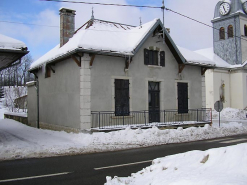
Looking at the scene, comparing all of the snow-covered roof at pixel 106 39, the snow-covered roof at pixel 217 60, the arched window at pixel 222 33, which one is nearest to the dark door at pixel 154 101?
the snow-covered roof at pixel 106 39

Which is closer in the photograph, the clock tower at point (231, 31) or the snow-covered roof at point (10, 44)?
the snow-covered roof at point (10, 44)

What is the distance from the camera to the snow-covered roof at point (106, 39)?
1317 centimetres

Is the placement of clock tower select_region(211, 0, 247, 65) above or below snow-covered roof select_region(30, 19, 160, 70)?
above

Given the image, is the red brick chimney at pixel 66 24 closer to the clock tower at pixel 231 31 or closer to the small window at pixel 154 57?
the small window at pixel 154 57

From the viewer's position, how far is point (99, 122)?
13.1 meters

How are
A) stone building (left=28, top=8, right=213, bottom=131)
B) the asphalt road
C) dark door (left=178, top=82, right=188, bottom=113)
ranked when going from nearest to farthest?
the asphalt road
stone building (left=28, top=8, right=213, bottom=131)
dark door (left=178, top=82, right=188, bottom=113)

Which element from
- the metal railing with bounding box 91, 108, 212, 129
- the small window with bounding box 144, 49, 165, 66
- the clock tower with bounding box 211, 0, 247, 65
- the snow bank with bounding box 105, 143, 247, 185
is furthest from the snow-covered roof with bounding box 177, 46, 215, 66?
the clock tower with bounding box 211, 0, 247, 65

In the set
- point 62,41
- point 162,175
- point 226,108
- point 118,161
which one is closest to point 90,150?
point 118,161

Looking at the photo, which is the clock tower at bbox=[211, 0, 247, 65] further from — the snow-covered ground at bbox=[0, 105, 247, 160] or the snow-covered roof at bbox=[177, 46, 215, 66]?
the snow-covered ground at bbox=[0, 105, 247, 160]

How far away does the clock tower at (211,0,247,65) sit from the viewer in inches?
1191

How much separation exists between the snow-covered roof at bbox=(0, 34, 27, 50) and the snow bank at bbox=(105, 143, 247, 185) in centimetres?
657

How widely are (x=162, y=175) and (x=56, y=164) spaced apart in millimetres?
3736

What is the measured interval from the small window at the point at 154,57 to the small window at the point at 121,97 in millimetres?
2164

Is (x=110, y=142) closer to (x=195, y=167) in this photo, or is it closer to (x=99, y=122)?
(x=99, y=122)
